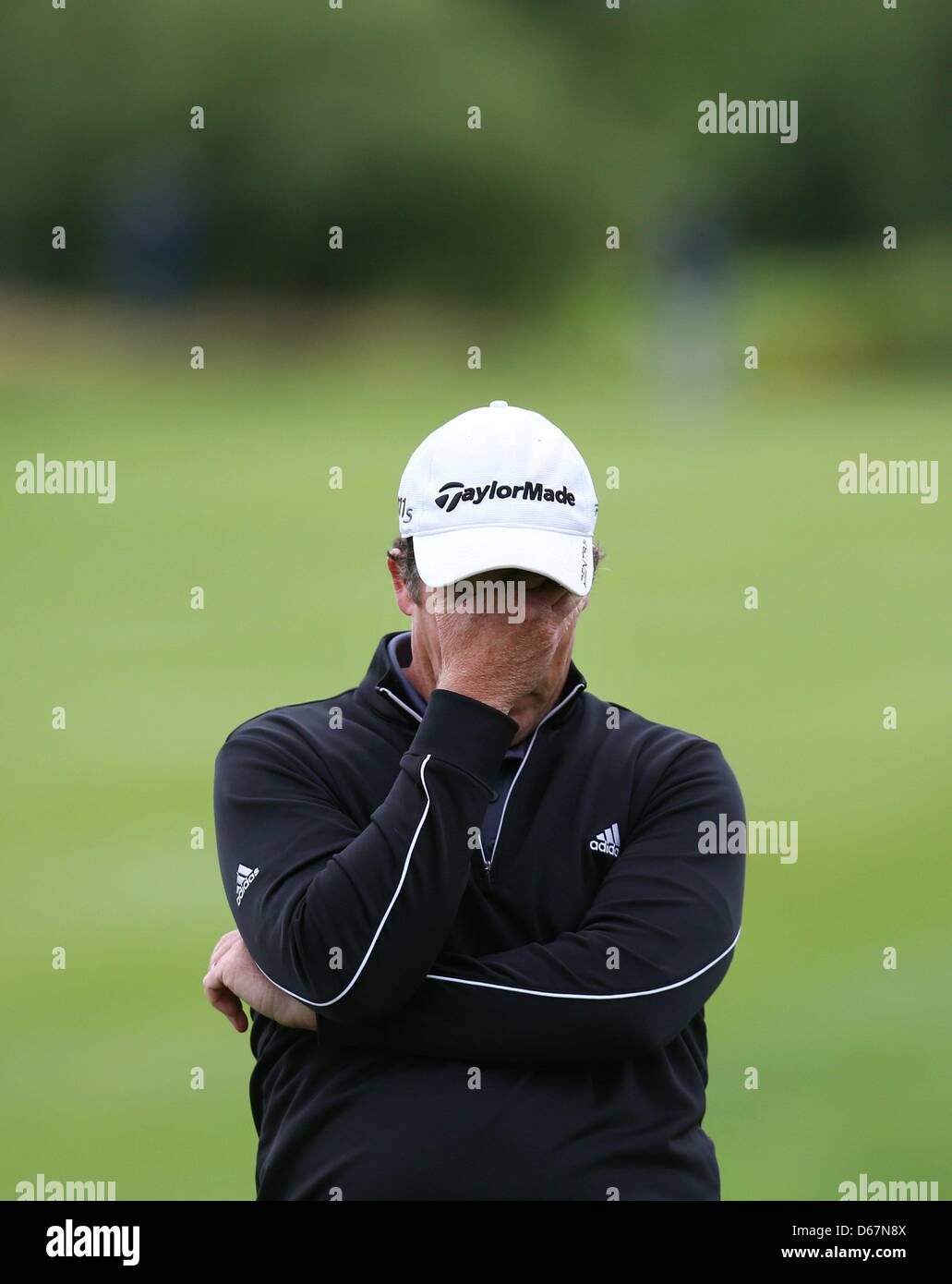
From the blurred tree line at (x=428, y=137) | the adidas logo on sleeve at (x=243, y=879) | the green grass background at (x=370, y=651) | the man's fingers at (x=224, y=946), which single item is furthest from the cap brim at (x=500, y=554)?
the blurred tree line at (x=428, y=137)

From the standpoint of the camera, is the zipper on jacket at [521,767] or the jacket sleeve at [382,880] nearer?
the jacket sleeve at [382,880]

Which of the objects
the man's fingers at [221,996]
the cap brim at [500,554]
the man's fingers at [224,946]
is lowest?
the man's fingers at [221,996]

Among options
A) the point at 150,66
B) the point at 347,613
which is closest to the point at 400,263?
the point at 150,66

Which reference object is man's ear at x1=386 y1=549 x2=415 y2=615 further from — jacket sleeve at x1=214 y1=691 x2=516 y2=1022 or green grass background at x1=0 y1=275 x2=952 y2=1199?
green grass background at x1=0 y1=275 x2=952 y2=1199

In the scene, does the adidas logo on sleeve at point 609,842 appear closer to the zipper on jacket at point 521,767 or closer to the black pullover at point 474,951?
the black pullover at point 474,951

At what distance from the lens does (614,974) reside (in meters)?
2.02

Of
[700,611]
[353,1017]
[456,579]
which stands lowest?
[353,1017]

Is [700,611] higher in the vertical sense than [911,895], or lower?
higher

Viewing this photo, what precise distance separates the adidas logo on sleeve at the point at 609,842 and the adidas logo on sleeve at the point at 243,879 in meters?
0.44

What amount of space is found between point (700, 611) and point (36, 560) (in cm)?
810

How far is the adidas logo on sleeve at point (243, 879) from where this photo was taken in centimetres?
205

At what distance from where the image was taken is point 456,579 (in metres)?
2.05

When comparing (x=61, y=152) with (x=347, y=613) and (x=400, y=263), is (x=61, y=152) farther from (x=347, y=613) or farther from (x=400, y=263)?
(x=347, y=613)

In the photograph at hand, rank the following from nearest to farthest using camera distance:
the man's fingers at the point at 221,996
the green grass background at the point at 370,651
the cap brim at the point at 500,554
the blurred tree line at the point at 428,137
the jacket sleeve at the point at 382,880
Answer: the jacket sleeve at the point at 382,880
the cap brim at the point at 500,554
the man's fingers at the point at 221,996
the green grass background at the point at 370,651
the blurred tree line at the point at 428,137
